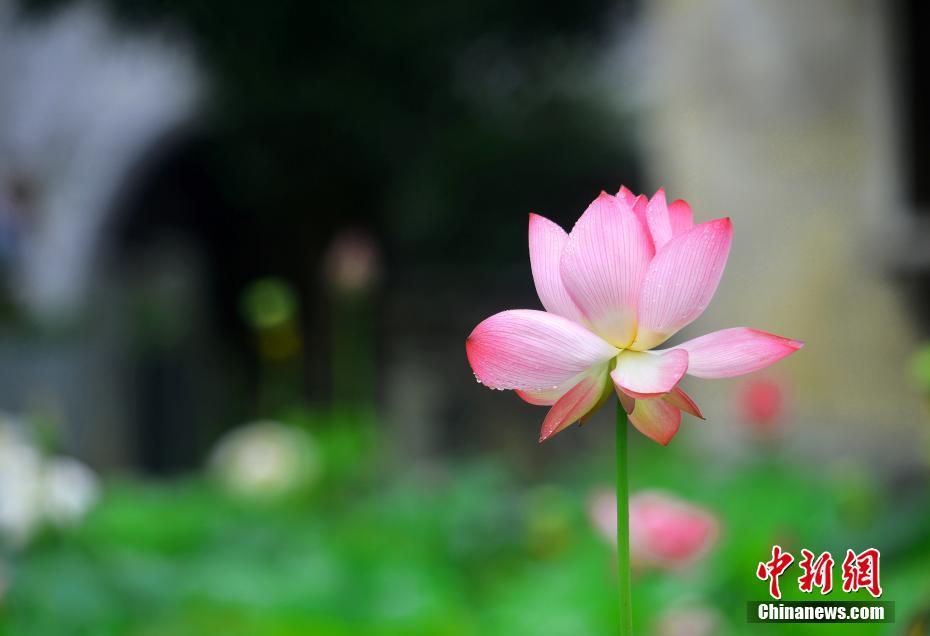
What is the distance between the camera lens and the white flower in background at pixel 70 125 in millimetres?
2492

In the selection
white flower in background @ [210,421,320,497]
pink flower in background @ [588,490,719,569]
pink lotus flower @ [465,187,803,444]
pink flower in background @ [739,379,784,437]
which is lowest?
pink lotus flower @ [465,187,803,444]

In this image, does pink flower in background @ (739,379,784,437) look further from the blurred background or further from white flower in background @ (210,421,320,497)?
white flower in background @ (210,421,320,497)

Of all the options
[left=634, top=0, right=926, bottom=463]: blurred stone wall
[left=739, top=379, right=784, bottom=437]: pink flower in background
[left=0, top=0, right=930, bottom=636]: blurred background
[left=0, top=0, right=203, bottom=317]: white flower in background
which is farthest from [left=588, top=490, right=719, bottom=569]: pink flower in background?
[left=0, top=0, right=203, bottom=317]: white flower in background

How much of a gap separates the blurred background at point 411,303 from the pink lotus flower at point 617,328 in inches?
6.9

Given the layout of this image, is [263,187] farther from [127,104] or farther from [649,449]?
A: [649,449]

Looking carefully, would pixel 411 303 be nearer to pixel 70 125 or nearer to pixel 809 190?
pixel 70 125

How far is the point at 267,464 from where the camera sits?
1.93 m

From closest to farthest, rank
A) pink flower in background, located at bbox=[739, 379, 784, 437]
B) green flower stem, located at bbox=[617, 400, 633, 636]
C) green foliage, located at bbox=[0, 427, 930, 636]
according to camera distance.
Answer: green flower stem, located at bbox=[617, 400, 633, 636]
green foliage, located at bbox=[0, 427, 930, 636]
pink flower in background, located at bbox=[739, 379, 784, 437]

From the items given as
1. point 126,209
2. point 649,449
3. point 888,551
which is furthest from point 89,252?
point 888,551

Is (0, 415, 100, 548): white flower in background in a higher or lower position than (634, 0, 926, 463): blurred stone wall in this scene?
lower

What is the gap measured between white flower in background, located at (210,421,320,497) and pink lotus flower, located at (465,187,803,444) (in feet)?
5.41

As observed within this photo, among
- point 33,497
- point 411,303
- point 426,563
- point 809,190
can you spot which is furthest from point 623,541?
point 411,303

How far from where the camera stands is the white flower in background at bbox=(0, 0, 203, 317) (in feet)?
8.18

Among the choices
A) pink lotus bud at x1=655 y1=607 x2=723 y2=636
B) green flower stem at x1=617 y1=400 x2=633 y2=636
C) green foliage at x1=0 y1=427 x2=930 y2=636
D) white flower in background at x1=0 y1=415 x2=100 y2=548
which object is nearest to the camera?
green flower stem at x1=617 y1=400 x2=633 y2=636
